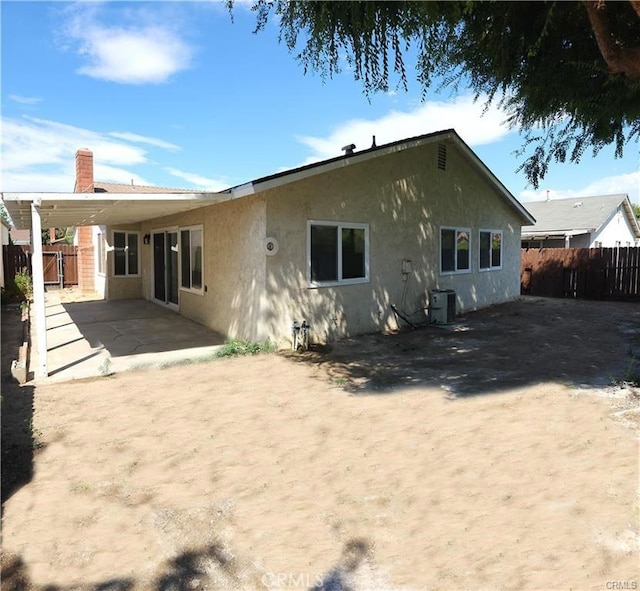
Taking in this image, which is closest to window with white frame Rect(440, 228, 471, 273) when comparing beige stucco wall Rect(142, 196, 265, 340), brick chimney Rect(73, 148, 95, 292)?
beige stucco wall Rect(142, 196, 265, 340)

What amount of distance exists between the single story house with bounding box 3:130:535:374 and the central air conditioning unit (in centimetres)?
23

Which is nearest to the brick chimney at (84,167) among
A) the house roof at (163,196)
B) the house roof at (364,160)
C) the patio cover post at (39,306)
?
the house roof at (163,196)

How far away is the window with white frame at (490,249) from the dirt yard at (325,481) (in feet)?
25.2

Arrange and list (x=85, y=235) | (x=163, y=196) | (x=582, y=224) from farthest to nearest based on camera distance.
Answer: (x=582, y=224), (x=85, y=235), (x=163, y=196)

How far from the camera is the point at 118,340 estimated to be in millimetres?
9430

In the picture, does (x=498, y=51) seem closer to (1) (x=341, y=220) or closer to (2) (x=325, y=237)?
(1) (x=341, y=220)

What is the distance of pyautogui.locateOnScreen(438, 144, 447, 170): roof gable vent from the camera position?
12.0 m

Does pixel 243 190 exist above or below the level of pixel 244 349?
above

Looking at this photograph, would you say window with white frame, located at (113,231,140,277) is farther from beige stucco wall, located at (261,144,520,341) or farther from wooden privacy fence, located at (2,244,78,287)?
beige stucco wall, located at (261,144,520,341)

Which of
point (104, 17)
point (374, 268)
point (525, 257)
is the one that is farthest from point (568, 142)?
point (525, 257)

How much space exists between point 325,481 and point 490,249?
41.6ft

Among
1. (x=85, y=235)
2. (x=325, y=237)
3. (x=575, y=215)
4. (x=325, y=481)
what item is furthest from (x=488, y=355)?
(x=575, y=215)

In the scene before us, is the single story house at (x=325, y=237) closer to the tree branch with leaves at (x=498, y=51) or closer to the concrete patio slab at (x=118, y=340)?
the concrete patio slab at (x=118, y=340)

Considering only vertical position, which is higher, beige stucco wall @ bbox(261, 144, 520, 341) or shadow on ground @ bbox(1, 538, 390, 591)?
beige stucco wall @ bbox(261, 144, 520, 341)
